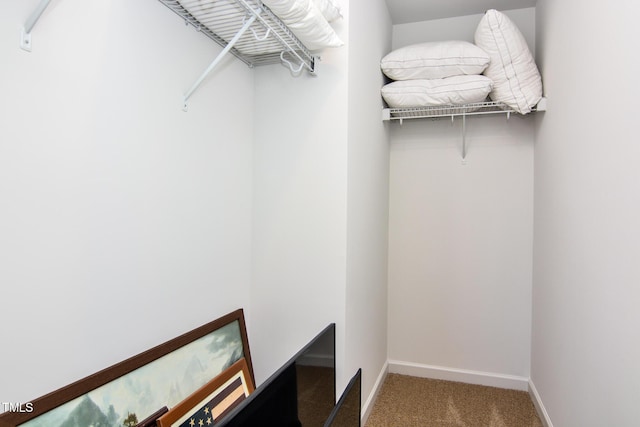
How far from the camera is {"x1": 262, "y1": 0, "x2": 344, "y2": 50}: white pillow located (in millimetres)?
1290

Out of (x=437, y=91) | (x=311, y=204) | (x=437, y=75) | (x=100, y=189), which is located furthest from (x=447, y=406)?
(x=100, y=189)

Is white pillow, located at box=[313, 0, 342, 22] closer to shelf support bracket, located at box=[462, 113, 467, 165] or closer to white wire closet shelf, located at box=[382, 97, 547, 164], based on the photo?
white wire closet shelf, located at box=[382, 97, 547, 164]

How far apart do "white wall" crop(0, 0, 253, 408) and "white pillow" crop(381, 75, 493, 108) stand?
1318 mm

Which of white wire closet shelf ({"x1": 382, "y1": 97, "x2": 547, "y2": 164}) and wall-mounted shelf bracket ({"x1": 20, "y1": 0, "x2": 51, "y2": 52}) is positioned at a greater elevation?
white wire closet shelf ({"x1": 382, "y1": 97, "x2": 547, "y2": 164})

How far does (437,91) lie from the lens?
2445 millimetres

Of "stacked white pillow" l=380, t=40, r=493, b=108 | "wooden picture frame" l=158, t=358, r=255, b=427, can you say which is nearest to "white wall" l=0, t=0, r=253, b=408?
"wooden picture frame" l=158, t=358, r=255, b=427

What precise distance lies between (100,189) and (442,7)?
2576mm

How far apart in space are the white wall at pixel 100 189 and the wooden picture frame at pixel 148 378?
4 centimetres

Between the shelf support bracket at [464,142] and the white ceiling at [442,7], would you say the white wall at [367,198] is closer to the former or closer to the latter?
the white ceiling at [442,7]

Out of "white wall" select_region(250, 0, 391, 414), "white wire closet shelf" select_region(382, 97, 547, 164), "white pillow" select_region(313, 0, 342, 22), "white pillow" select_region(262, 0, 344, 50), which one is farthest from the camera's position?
"white wire closet shelf" select_region(382, 97, 547, 164)

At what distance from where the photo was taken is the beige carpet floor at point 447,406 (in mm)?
2211

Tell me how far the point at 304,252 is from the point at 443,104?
1415 millimetres

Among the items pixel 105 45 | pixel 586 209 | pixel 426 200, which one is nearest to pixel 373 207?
pixel 426 200

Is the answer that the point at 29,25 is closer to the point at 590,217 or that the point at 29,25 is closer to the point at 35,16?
the point at 35,16
